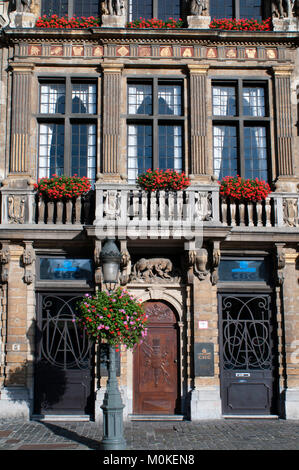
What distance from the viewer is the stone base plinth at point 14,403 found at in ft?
38.7

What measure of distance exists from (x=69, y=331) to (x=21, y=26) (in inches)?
306

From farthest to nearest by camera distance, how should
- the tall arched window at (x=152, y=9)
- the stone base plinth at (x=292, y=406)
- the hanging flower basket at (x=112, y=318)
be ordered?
1. the tall arched window at (x=152, y=9)
2. the stone base plinth at (x=292, y=406)
3. the hanging flower basket at (x=112, y=318)

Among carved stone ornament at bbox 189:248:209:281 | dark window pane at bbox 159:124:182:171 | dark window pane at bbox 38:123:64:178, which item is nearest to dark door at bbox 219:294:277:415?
carved stone ornament at bbox 189:248:209:281

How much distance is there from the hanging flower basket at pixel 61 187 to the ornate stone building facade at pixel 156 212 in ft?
0.96

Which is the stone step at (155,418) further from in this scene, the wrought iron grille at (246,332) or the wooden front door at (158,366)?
the wrought iron grille at (246,332)

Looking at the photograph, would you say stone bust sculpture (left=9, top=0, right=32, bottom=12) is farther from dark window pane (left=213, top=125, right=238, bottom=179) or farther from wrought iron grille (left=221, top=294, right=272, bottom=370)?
wrought iron grille (left=221, top=294, right=272, bottom=370)

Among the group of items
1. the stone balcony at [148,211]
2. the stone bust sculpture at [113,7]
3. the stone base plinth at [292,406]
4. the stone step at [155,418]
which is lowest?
the stone step at [155,418]

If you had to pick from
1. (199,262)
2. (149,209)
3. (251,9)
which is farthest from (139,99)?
(199,262)

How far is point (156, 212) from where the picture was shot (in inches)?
481

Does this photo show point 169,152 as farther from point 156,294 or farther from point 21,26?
point 21,26

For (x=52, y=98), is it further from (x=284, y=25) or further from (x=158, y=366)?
(x=158, y=366)

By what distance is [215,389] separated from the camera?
39.4 feet

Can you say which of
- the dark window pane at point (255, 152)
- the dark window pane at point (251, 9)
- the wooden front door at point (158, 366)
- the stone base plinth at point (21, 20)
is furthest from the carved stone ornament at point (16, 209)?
the dark window pane at point (251, 9)

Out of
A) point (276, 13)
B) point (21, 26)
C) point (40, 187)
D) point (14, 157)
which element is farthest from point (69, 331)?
point (276, 13)
